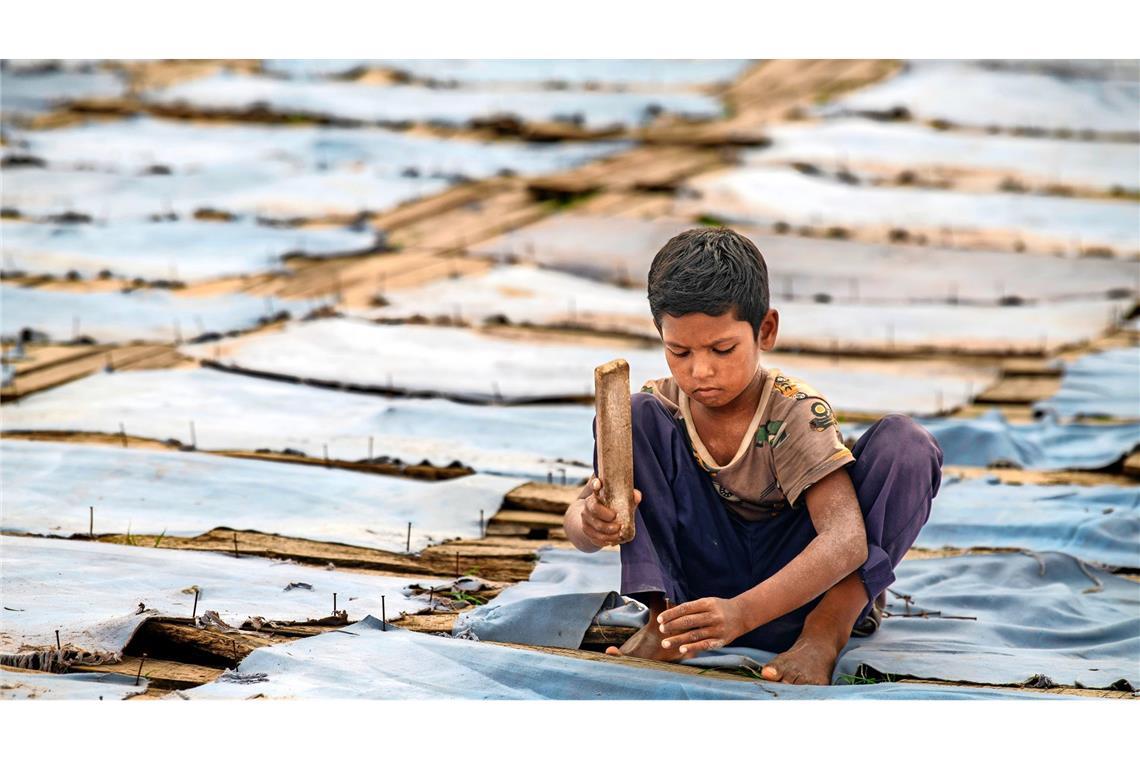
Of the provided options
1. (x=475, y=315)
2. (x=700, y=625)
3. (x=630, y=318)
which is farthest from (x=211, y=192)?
(x=700, y=625)

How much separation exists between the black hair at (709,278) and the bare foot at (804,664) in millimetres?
476

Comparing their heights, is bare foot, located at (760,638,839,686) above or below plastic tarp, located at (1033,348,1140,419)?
below

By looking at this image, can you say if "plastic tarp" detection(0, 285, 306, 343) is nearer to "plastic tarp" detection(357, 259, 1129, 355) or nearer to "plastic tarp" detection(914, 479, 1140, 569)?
"plastic tarp" detection(357, 259, 1129, 355)

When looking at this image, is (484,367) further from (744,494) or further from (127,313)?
(744,494)

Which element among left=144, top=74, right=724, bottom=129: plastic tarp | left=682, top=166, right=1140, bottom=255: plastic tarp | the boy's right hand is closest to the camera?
the boy's right hand

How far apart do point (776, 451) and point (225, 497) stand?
133cm

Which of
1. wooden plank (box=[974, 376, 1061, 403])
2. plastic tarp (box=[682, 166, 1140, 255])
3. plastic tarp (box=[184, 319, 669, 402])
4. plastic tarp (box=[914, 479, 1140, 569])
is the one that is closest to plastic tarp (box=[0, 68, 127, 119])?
plastic tarp (box=[682, 166, 1140, 255])

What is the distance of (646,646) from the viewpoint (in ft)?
7.55

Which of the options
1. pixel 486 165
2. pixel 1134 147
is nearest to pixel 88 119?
pixel 486 165

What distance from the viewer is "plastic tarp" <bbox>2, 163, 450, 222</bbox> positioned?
5926 mm

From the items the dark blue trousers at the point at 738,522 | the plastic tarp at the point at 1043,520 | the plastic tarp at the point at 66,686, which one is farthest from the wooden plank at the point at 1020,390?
the plastic tarp at the point at 66,686

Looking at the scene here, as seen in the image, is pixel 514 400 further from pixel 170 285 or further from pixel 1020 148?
pixel 1020 148

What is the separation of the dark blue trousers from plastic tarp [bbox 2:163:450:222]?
12.7 feet
